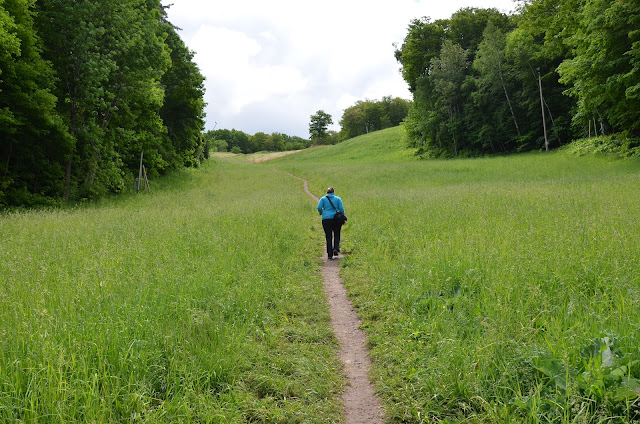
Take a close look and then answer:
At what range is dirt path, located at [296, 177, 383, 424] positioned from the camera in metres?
3.66

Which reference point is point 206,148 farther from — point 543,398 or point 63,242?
point 543,398

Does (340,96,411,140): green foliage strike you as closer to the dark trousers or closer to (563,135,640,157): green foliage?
(563,135,640,157): green foliage

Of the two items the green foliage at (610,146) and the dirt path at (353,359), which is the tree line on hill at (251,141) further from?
the dirt path at (353,359)

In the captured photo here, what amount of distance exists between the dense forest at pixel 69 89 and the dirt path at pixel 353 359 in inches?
595

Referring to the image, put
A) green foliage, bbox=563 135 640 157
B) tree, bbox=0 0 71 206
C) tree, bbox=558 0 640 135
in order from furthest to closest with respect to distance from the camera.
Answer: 1. green foliage, bbox=563 135 640 157
2. tree, bbox=558 0 640 135
3. tree, bbox=0 0 71 206

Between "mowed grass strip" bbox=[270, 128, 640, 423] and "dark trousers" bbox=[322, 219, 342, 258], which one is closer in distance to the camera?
"mowed grass strip" bbox=[270, 128, 640, 423]

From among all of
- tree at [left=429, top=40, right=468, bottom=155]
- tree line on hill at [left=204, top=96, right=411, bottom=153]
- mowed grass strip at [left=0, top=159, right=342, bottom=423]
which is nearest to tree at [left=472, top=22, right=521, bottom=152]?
tree at [left=429, top=40, right=468, bottom=155]

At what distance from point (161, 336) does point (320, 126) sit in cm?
13537

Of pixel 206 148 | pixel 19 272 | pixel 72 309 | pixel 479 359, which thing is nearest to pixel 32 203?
pixel 19 272

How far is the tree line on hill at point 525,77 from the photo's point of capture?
68.0 feet

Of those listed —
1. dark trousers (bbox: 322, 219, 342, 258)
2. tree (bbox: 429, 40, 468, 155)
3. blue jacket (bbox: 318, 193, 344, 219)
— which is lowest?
dark trousers (bbox: 322, 219, 342, 258)

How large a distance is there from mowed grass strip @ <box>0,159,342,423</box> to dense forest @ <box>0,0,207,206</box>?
10226 mm

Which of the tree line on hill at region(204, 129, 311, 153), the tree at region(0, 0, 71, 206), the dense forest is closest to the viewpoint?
the tree at region(0, 0, 71, 206)

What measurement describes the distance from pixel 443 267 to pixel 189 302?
13.3 feet
